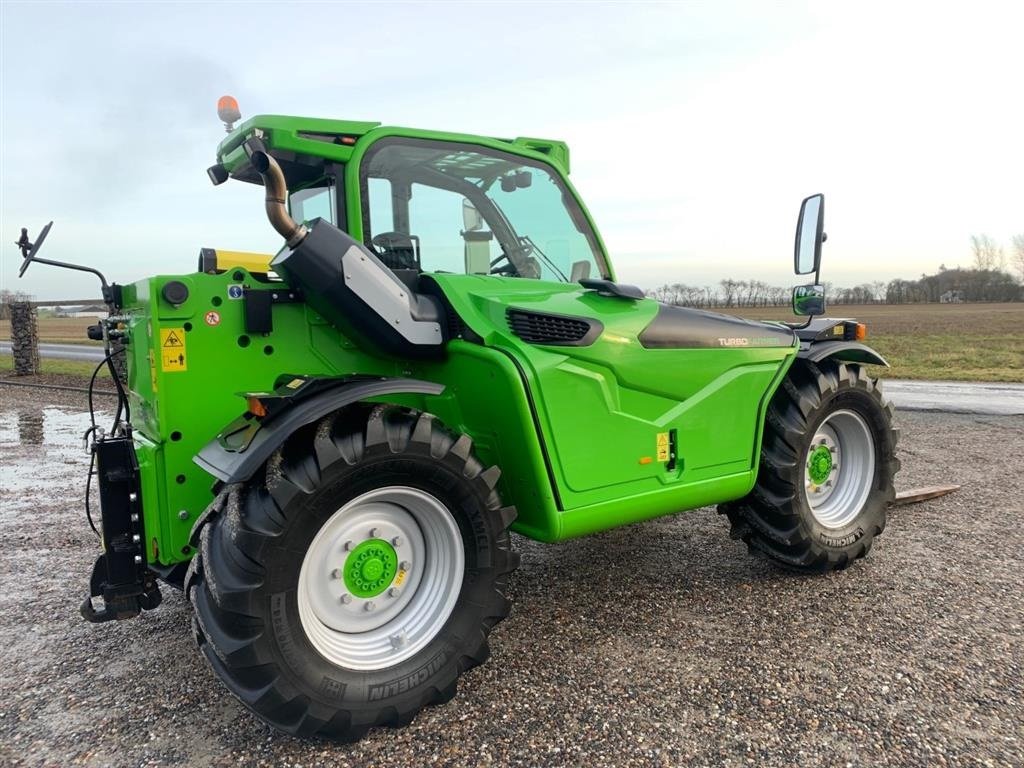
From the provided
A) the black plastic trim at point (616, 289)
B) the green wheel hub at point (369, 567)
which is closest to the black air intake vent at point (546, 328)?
the black plastic trim at point (616, 289)

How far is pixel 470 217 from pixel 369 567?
184cm

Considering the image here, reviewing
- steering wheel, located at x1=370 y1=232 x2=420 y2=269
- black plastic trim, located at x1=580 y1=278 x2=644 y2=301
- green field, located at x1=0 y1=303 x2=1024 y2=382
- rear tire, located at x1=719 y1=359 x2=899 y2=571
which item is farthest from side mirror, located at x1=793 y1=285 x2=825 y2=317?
green field, located at x1=0 y1=303 x2=1024 y2=382

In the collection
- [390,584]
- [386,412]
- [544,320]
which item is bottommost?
[390,584]

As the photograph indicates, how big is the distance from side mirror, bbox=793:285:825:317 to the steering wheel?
2.26 m

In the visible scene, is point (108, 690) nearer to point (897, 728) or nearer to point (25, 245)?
point (25, 245)

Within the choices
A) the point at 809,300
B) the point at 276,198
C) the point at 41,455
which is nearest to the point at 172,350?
the point at 276,198

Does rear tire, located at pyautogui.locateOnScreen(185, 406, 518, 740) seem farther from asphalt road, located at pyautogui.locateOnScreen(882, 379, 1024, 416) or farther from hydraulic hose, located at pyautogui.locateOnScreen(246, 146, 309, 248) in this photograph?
asphalt road, located at pyautogui.locateOnScreen(882, 379, 1024, 416)

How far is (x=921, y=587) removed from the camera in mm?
4082

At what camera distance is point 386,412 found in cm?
280

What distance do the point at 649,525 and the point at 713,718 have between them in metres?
2.57

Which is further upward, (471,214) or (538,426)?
(471,214)

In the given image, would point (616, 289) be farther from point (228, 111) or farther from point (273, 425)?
point (228, 111)

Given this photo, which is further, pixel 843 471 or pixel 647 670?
pixel 843 471

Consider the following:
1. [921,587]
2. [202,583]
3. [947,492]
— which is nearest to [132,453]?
[202,583]
